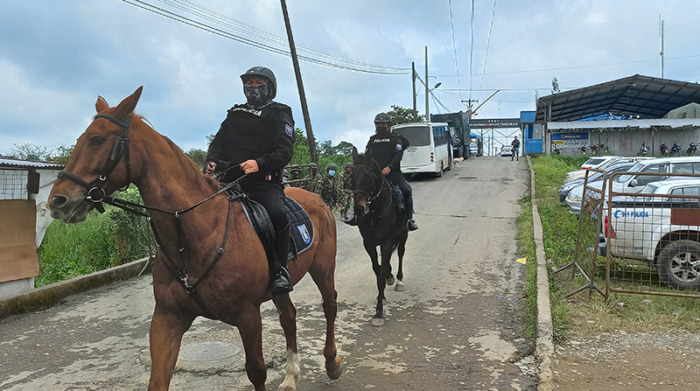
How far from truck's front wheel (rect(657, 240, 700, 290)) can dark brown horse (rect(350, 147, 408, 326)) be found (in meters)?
3.79

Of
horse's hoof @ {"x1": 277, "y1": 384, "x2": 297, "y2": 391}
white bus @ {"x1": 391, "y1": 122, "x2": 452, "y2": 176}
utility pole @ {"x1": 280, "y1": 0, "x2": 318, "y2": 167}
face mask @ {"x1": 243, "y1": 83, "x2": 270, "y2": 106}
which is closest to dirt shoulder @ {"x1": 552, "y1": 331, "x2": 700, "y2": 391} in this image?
horse's hoof @ {"x1": 277, "y1": 384, "x2": 297, "y2": 391}

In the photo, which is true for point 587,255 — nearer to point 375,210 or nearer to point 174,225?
point 375,210

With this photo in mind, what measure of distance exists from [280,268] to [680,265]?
621 centimetres

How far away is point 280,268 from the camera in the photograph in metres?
3.61

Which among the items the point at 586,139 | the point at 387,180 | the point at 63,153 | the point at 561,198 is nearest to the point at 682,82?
the point at 586,139

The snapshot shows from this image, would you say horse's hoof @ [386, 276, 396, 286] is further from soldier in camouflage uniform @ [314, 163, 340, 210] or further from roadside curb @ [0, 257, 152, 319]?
soldier in camouflage uniform @ [314, 163, 340, 210]

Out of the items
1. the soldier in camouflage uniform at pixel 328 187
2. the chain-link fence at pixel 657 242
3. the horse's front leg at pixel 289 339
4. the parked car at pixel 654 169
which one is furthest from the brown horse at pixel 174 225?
the soldier in camouflage uniform at pixel 328 187

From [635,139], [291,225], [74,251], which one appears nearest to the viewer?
[291,225]

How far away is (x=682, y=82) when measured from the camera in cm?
3816

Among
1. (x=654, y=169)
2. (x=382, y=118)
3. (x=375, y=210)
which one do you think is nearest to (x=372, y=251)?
(x=375, y=210)

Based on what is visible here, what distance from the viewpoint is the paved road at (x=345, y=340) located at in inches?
177

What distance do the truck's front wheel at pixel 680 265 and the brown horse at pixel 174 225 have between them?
6.16 meters

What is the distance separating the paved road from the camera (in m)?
4.51

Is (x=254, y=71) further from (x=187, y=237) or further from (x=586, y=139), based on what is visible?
(x=586, y=139)
